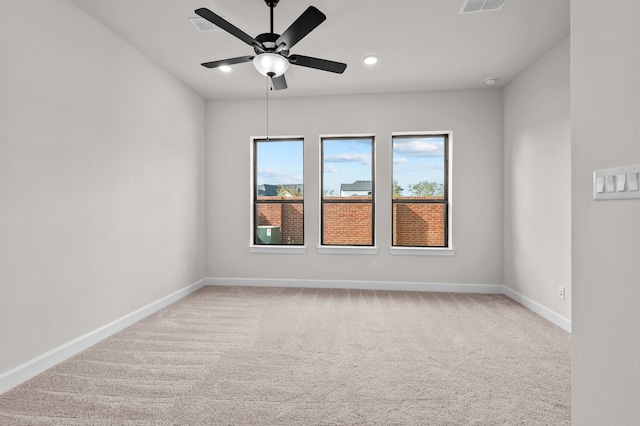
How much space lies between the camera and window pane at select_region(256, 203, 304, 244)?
16.5 feet

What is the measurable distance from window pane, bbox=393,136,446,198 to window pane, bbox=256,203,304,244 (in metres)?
1.52

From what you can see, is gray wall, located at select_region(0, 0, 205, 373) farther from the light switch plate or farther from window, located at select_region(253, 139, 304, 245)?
the light switch plate

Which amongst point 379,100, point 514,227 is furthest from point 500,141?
point 379,100

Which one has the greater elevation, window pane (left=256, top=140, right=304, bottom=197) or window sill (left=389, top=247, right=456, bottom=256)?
window pane (left=256, top=140, right=304, bottom=197)

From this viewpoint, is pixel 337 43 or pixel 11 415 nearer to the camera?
pixel 11 415

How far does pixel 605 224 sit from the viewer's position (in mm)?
1186

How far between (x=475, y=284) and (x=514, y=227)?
0.95 metres

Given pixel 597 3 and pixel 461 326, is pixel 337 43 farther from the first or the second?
pixel 461 326

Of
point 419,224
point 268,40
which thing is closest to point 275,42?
point 268,40

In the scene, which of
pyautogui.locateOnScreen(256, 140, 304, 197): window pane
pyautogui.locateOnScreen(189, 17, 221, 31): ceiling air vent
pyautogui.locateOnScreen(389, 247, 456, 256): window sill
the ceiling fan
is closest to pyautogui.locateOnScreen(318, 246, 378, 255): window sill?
pyautogui.locateOnScreen(389, 247, 456, 256): window sill

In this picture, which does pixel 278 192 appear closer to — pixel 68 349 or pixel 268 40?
pixel 268 40

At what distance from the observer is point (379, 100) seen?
4734 millimetres

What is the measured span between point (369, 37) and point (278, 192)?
262cm

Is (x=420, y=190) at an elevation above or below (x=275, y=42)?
below
